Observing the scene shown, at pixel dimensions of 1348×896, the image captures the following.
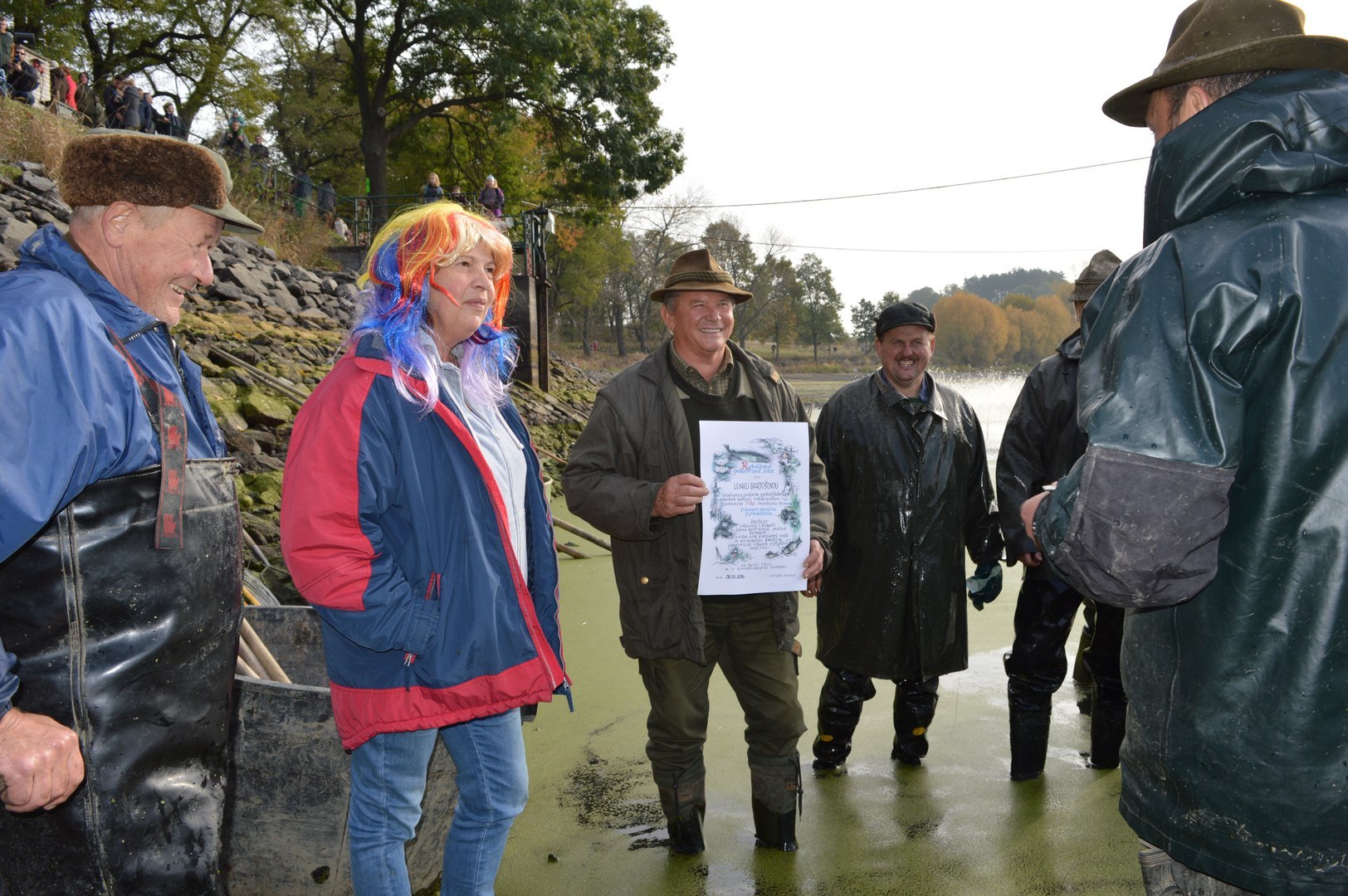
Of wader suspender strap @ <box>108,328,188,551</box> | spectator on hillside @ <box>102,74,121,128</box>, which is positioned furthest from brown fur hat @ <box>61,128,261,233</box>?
spectator on hillside @ <box>102,74,121,128</box>

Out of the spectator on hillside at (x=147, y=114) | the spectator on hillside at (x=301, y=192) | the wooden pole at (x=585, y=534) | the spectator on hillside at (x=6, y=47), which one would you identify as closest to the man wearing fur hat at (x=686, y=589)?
the wooden pole at (x=585, y=534)

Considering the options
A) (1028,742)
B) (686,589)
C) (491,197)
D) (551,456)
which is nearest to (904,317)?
(686,589)

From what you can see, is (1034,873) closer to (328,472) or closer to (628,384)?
(628,384)

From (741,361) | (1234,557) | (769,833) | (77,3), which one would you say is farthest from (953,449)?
(77,3)

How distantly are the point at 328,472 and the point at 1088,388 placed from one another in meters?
1.54

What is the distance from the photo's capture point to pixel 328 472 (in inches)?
81.7

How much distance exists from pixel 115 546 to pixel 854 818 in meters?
2.76

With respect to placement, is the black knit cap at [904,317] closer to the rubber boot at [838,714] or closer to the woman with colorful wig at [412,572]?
the rubber boot at [838,714]

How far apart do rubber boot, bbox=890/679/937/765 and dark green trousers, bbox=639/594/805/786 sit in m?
0.81

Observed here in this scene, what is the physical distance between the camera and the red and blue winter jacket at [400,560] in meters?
2.06

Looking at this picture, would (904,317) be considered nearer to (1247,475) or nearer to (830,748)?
(830,748)

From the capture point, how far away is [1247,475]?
151cm

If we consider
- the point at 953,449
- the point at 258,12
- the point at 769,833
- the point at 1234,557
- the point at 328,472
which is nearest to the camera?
the point at 1234,557

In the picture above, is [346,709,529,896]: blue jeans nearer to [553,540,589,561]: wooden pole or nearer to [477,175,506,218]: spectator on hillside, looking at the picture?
[553,540,589,561]: wooden pole
